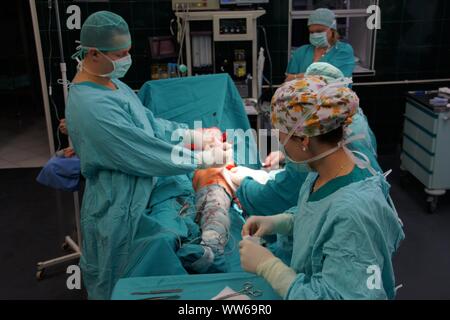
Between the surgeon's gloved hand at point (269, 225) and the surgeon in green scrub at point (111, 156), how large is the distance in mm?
524

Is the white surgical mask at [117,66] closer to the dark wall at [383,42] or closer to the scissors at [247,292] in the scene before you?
the scissors at [247,292]

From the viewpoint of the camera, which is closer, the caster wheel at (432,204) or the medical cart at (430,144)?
the medical cart at (430,144)

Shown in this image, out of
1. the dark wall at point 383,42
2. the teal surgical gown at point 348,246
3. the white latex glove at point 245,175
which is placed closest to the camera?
the teal surgical gown at point 348,246

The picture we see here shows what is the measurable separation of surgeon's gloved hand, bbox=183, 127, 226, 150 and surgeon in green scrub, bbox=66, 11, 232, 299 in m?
0.23

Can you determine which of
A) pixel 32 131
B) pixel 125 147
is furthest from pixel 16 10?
pixel 125 147

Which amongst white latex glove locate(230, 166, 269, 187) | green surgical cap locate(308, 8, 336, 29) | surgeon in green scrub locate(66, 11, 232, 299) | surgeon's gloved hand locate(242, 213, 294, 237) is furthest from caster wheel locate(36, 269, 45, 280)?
green surgical cap locate(308, 8, 336, 29)

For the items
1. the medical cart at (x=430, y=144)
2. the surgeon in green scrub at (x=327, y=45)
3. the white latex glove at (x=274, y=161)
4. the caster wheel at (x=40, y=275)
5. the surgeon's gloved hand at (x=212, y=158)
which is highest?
the surgeon in green scrub at (x=327, y=45)

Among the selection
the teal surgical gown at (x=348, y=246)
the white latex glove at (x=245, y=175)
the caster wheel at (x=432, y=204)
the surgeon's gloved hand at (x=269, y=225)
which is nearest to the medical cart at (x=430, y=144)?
the caster wheel at (x=432, y=204)

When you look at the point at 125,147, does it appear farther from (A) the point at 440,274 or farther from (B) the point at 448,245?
(B) the point at 448,245

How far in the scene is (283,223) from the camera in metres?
1.69

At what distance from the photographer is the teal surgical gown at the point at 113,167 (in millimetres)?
2066

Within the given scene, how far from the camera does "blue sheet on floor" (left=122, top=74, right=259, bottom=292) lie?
1.92 meters

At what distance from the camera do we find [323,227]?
1.30 meters
